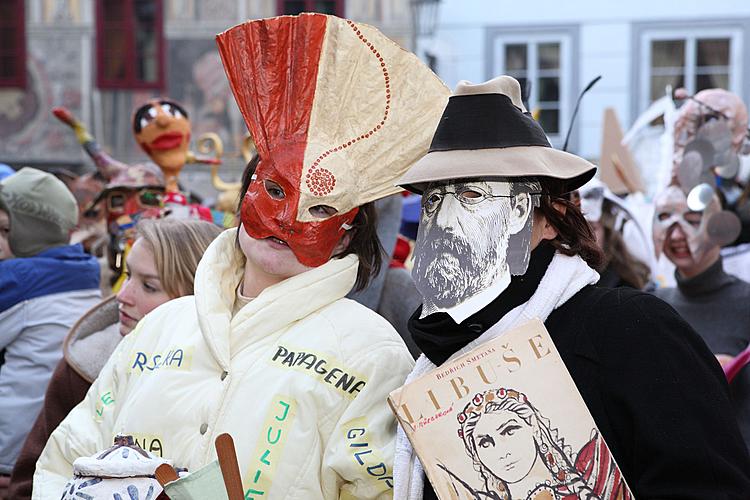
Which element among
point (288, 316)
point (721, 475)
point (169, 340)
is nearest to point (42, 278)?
point (169, 340)

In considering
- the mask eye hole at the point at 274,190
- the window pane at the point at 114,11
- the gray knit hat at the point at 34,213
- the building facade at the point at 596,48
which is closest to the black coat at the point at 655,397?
the mask eye hole at the point at 274,190

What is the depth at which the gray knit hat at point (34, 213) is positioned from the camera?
4270mm

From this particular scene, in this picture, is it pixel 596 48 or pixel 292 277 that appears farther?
pixel 596 48

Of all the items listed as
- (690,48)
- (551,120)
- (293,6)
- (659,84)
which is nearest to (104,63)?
(293,6)

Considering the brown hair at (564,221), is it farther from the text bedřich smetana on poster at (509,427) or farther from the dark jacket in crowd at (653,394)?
the text bedřich smetana on poster at (509,427)

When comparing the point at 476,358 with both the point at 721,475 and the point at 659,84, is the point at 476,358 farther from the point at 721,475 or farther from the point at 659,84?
the point at 659,84

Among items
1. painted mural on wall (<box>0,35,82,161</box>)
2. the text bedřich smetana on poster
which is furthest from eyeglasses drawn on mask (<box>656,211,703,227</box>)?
painted mural on wall (<box>0,35,82,161</box>)

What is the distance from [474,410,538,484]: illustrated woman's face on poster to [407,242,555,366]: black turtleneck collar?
17cm

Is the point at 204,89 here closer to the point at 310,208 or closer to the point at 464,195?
the point at 310,208

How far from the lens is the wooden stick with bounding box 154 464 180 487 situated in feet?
7.17

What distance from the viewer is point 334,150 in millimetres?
2580

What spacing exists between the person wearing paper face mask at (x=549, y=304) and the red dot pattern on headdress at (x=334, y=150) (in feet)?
0.99

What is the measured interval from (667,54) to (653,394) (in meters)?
13.0

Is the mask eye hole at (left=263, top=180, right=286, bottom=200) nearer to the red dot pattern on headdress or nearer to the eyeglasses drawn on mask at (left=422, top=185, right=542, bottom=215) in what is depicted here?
the red dot pattern on headdress
